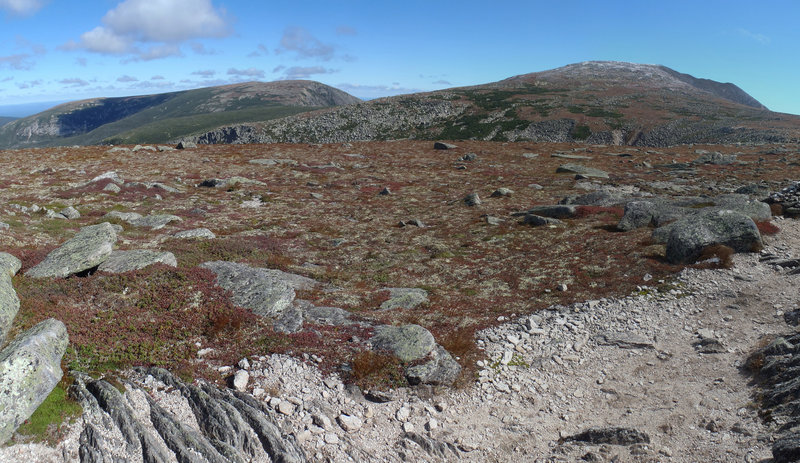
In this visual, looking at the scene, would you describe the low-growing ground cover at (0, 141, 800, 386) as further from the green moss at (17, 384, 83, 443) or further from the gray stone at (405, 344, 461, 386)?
the green moss at (17, 384, 83, 443)

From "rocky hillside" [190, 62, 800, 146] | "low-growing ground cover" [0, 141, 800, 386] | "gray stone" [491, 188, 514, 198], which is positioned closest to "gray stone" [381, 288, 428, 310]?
"low-growing ground cover" [0, 141, 800, 386]

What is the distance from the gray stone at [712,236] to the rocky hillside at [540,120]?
107 metres

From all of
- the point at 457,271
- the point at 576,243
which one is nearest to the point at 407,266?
the point at 457,271

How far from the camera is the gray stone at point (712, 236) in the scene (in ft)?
68.9

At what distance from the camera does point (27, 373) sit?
8.98 metres

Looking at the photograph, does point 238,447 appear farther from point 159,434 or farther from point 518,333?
point 518,333

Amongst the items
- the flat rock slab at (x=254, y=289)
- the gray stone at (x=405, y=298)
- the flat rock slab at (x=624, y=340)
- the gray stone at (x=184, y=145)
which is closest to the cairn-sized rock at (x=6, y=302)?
the flat rock slab at (x=254, y=289)

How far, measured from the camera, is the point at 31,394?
8.80m

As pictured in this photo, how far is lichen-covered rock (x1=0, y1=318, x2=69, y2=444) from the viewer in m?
8.27

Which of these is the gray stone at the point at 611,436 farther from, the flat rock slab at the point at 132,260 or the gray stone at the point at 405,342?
the flat rock slab at the point at 132,260

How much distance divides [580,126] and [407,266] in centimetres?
13105

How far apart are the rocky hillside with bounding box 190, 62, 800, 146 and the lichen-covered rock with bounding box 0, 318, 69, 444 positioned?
134 metres

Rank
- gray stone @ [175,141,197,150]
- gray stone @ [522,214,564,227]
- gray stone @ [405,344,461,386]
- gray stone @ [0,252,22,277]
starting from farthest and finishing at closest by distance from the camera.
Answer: gray stone @ [175,141,197,150]
gray stone @ [522,214,564,227]
gray stone @ [0,252,22,277]
gray stone @ [405,344,461,386]

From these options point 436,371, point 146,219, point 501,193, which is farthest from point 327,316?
point 501,193
